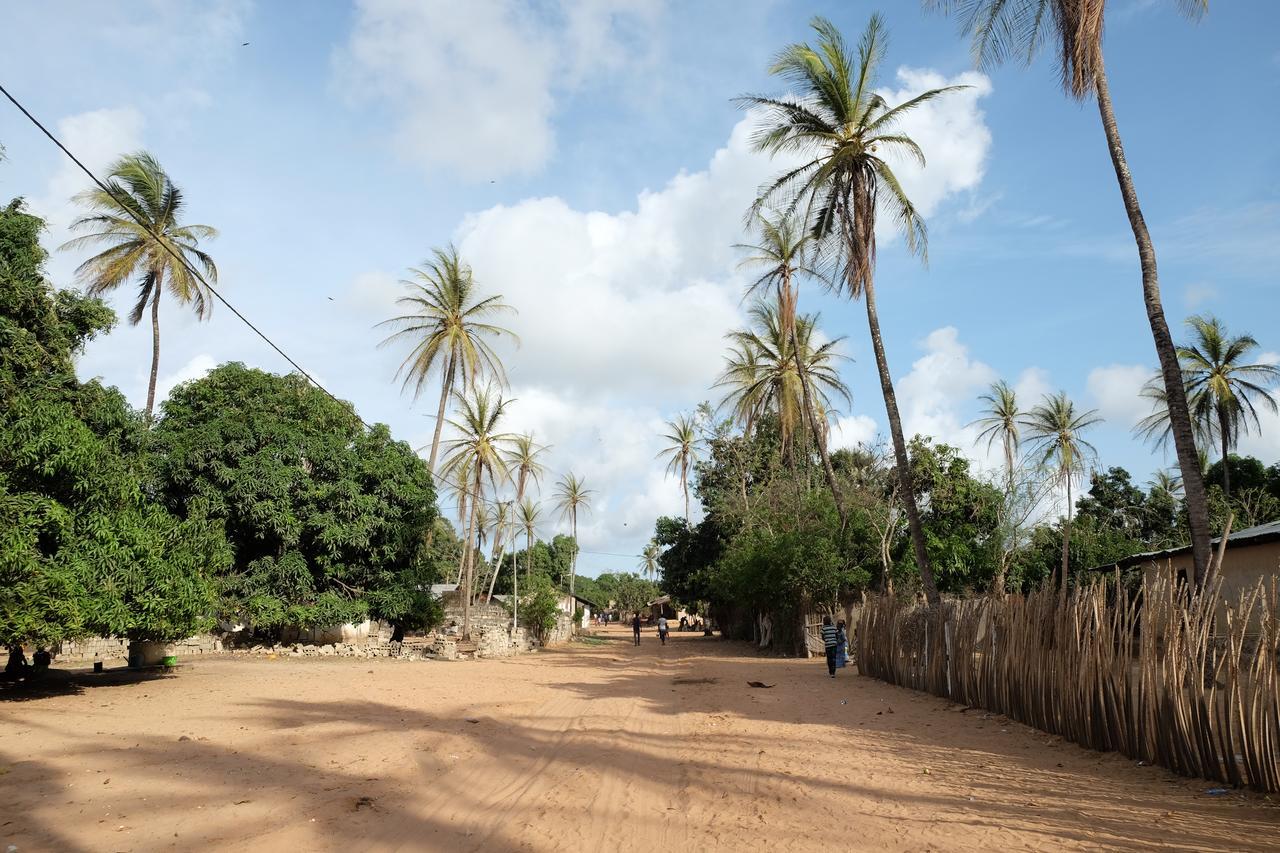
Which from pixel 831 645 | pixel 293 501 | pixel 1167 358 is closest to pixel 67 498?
pixel 293 501

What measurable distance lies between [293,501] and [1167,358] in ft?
72.7

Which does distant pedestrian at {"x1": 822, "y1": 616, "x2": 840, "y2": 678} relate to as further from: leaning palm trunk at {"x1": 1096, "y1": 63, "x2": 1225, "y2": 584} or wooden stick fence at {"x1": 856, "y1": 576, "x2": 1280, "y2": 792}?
leaning palm trunk at {"x1": 1096, "y1": 63, "x2": 1225, "y2": 584}

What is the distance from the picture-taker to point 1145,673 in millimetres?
7098

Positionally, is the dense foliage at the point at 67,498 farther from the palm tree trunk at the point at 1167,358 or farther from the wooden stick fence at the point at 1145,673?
the palm tree trunk at the point at 1167,358

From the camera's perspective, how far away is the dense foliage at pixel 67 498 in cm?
1121

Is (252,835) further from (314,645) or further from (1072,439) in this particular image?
(1072,439)

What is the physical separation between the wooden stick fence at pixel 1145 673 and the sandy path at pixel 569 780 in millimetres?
275

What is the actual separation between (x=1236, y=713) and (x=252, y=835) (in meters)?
7.41

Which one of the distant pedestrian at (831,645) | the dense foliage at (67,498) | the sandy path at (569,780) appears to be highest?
the dense foliage at (67,498)

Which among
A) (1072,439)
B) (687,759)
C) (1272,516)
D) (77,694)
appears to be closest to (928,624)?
(687,759)

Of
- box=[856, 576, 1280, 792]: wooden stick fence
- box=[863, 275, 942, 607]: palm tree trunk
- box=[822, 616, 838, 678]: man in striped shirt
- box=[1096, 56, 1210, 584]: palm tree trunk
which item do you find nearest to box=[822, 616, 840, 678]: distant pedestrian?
box=[822, 616, 838, 678]: man in striped shirt

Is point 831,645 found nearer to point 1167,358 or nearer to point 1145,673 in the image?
point 1167,358

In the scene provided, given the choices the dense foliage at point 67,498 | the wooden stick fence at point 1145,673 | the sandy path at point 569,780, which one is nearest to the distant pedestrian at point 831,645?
the sandy path at point 569,780

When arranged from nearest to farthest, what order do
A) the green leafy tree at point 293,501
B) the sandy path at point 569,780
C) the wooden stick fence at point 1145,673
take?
the sandy path at point 569,780 < the wooden stick fence at point 1145,673 < the green leafy tree at point 293,501
